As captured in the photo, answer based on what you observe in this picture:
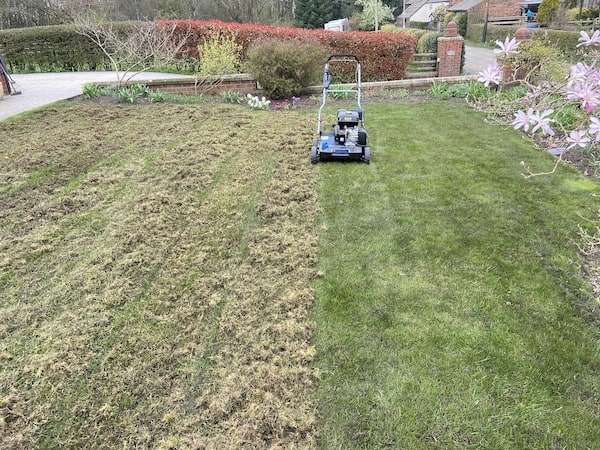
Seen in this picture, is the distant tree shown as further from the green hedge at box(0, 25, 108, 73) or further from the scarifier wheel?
the scarifier wheel

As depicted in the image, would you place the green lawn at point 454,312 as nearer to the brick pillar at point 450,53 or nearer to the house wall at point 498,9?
the brick pillar at point 450,53

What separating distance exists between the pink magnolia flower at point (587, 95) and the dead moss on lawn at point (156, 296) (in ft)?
6.37

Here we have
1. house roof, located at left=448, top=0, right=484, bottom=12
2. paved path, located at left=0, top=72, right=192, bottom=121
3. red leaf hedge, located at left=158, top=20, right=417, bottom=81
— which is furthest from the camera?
house roof, located at left=448, top=0, right=484, bottom=12

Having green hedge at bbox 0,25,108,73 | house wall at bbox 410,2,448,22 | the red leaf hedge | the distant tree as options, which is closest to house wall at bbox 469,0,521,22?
house wall at bbox 410,2,448,22

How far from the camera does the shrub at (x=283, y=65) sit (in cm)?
850

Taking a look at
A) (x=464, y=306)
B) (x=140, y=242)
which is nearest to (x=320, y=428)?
(x=464, y=306)

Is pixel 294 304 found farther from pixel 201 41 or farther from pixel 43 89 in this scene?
pixel 201 41

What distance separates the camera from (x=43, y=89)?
10.5 m

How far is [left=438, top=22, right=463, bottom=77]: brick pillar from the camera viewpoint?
34.8ft

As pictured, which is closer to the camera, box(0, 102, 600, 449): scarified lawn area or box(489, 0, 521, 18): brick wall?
box(0, 102, 600, 449): scarified lawn area

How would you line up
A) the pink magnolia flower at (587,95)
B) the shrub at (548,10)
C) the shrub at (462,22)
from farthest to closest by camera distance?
the shrub at (462,22) < the shrub at (548,10) < the pink magnolia flower at (587,95)

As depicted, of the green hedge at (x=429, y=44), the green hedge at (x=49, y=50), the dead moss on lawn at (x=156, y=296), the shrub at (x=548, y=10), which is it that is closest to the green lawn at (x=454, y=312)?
the dead moss on lawn at (x=156, y=296)

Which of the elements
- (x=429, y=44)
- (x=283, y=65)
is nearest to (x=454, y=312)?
(x=283, y=65)

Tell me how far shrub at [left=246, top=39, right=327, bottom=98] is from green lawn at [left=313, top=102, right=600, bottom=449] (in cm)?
424
